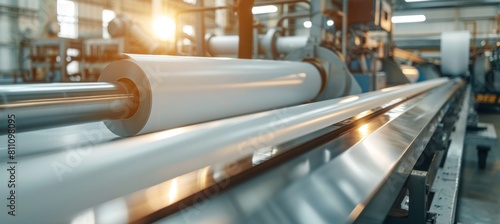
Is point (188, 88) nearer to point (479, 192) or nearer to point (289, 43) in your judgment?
point (479, 192)

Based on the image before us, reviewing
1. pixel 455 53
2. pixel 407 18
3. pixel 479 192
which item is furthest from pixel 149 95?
pixel 407 18

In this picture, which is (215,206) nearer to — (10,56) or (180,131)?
(180,131)

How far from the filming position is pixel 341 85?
1661 millimetres

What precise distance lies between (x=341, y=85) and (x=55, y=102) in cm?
132

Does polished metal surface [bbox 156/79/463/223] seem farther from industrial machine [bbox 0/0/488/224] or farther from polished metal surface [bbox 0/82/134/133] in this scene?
polished metal surface [bbox 0/82/134/133]

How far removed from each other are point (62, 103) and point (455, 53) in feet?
15.7

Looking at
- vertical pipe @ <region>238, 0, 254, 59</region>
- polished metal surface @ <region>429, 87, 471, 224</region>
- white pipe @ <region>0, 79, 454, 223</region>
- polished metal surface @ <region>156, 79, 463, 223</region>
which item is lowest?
polished metal surface @ <region>429, 87, 471, 224</region>

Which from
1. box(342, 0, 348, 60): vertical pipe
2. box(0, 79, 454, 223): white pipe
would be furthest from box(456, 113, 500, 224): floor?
box(0, 79, 454, 223): white pipe

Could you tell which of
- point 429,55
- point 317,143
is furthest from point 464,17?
point 317,143

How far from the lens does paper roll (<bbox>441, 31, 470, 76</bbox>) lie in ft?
14.5

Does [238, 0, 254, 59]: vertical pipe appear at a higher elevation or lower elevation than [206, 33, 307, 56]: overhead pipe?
lower

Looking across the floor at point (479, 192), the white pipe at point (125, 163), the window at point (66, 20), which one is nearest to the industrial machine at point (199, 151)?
the white pipe at point (125, 163)

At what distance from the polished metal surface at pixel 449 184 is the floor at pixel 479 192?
0.23 m

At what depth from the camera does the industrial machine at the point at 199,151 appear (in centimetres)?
33
